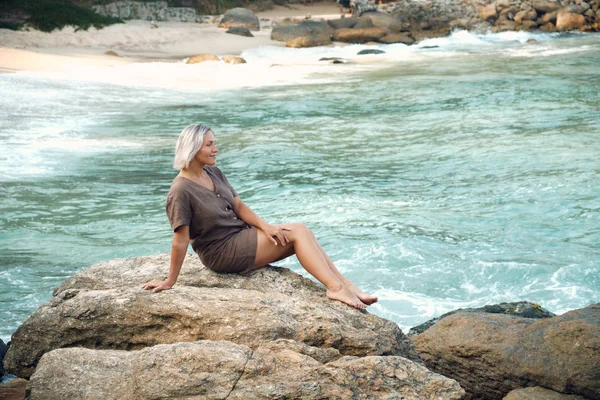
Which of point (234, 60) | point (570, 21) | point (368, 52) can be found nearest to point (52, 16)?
point (234, 60)

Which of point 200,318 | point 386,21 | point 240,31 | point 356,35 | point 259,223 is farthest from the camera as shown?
point 386,21

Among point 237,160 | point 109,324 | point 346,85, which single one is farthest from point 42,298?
point 346,85

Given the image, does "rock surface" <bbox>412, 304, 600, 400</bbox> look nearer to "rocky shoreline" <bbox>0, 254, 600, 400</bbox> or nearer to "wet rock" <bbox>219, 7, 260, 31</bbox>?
"rocky shoreline" <bbox>0, 254, 600, 400</bbox>

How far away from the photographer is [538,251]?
10164 millimetres

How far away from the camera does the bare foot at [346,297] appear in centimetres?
527

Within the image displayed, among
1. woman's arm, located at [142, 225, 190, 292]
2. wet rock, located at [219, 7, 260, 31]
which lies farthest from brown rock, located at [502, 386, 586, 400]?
wet rock, located at [219, 7, 260, 31]

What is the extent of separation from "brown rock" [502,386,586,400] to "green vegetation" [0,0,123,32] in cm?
3433

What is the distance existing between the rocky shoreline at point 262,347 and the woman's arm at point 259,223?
26 cm

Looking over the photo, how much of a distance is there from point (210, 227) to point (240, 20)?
37.9 m

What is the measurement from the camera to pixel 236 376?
3.97 metres

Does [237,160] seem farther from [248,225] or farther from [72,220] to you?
[248,225]

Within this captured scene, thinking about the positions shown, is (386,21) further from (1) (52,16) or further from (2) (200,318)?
(2) (200,318)

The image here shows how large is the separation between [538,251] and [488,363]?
5021 mm

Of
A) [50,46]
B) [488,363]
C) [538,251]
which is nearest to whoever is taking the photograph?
[488,363]
